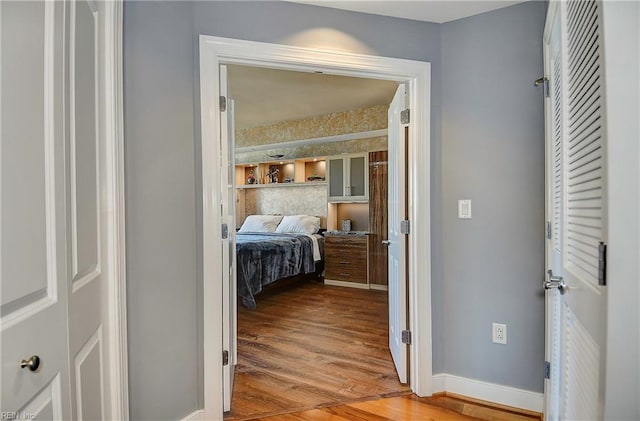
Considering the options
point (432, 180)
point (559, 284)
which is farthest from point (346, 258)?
point (559, 284)

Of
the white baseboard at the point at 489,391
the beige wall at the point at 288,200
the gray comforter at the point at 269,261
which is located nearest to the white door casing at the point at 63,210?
the white baseboard at the point at 489,391

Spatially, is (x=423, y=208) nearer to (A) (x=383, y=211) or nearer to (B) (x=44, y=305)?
(B) (x=44, y=305)

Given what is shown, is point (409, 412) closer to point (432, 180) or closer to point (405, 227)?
point (405, 227)

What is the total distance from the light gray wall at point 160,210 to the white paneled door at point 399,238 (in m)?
1.30

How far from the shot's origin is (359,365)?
251 cm

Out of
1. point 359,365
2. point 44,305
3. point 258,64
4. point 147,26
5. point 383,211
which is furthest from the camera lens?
point 383,211

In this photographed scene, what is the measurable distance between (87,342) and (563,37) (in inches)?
76.4

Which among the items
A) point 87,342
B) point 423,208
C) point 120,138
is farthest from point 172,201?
point 423,208

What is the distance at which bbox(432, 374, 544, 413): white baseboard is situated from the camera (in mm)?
1939

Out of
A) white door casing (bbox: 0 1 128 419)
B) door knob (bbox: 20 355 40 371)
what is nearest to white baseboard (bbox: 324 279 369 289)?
white door casing (bbox: 0 1 128 419)

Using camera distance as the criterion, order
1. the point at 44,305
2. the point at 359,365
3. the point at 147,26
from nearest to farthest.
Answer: the point at 44,305
the point at 147,26
the point at 359,365

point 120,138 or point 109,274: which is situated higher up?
point 120,138

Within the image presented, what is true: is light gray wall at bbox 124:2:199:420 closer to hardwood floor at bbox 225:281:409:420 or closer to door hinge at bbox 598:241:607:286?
hardwood floor at bbox 225:281:409:420

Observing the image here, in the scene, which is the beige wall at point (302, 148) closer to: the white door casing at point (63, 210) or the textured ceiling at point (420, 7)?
the textured ceiling at point (420, 7)
